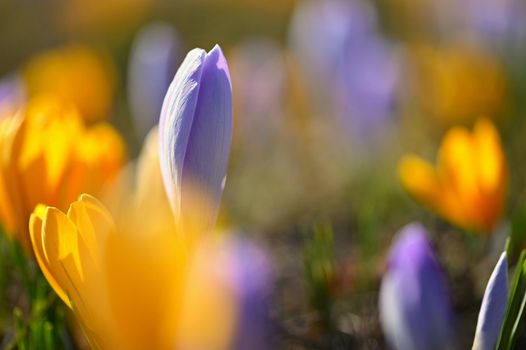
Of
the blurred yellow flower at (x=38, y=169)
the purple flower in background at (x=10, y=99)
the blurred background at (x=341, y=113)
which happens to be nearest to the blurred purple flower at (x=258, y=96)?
the blurred background at (x=341, y=113)

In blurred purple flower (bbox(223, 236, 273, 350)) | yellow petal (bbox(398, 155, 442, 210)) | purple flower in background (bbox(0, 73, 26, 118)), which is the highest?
purple flower in background (bbox(0, 73, 26, 118))

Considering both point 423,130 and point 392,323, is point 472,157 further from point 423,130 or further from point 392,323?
point 423,130

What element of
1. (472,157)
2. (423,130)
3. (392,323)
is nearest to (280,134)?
(423,130)

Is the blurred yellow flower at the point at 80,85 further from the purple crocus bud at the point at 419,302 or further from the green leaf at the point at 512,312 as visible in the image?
the green leaf at the point at 512,312

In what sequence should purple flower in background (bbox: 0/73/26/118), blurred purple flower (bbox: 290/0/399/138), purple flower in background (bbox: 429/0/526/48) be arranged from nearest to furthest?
1. purple flower in background (bbox: 0/73/26/118)
2. blurred purple flower (bbox: 290/0/399/138)
3. purple flower in background (bbox: 429/0/526/48)

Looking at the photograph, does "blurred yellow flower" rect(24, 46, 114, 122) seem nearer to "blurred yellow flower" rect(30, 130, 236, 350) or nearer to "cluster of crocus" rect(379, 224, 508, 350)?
"cluster of crocus" rect(379, 224, 508, 350)

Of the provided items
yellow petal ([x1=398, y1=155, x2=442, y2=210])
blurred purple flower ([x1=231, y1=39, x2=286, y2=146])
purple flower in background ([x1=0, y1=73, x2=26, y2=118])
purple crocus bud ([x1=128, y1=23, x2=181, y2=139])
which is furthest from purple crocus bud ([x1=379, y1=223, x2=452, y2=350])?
blurred purple flower ([x1=231, y1=39, x2=286, y2=146])
